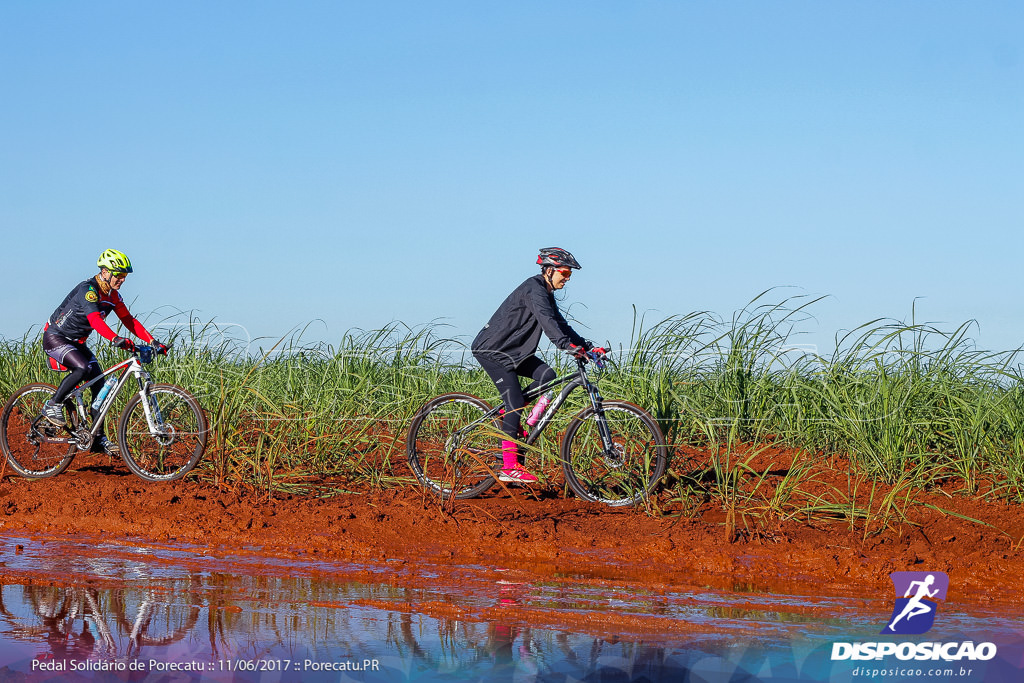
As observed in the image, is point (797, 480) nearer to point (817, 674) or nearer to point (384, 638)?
point (817, 674)

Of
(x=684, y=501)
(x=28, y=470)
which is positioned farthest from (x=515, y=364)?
(x=28, y=470)

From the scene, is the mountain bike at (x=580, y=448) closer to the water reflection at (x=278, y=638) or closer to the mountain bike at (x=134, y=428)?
the mountain bike at (x=134, y=428)

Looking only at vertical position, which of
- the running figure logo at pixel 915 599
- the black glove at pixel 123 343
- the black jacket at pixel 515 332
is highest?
the black jacket at pixel 515 332

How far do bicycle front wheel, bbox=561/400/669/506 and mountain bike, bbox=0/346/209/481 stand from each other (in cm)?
318

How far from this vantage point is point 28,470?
9656 mm

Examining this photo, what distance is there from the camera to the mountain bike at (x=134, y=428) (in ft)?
28.1

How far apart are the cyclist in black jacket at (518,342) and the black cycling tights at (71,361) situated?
402cm

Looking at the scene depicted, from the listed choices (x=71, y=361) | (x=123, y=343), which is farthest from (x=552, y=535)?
(x=71, y=361)

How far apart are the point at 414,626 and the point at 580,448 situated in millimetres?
3543

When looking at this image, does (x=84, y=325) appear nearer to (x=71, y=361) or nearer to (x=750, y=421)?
(x=71, y=361)

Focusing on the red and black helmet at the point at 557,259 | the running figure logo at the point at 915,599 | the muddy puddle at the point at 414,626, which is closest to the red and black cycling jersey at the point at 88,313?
the muddy puddle at the point at 414,626

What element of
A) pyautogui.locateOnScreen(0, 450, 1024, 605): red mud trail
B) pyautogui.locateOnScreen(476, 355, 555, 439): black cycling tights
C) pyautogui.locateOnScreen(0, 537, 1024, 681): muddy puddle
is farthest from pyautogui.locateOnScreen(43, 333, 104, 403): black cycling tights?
pyautogui.locateOnScreen(476, 355, 555, 439): black cycling tights

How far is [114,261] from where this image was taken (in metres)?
9.04

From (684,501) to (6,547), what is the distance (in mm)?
4760
